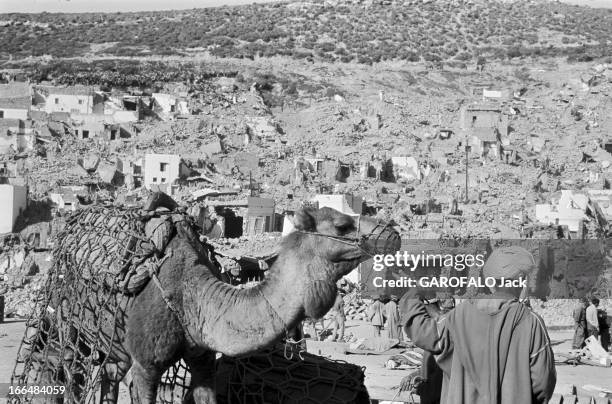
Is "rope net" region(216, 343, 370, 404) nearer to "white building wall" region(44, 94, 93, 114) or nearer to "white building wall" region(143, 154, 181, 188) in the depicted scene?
"white building wall" region(143, 154, 181, 188)

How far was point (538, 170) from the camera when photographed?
4169cm

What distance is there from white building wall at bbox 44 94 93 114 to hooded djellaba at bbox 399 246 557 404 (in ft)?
154

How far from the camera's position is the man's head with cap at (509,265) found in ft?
14.1

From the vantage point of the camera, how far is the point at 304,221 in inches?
200

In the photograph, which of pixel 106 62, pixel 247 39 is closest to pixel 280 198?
pixel 106 62

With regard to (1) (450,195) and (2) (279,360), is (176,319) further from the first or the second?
(1) (450,195)

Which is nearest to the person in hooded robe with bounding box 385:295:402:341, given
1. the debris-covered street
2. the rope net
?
the debris-covered street

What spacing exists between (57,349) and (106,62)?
6429 cm

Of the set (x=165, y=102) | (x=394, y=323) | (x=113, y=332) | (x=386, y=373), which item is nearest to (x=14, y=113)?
(x=165, y=102)

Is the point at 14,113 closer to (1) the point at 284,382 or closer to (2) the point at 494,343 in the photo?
(1) the point at 284,382

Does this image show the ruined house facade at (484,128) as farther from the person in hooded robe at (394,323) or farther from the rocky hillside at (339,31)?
the person in hooded robe at (394,323)

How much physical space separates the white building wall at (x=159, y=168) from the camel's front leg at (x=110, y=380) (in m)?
33.3

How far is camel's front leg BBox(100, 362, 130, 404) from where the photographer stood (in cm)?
639

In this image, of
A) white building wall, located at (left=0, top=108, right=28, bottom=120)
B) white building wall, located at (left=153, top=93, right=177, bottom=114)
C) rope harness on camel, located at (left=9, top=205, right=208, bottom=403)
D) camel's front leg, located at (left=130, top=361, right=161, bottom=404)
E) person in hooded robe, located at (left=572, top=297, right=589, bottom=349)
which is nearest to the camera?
camel's front leg, located at (left=130, top=361, right=161, bottom=404)
